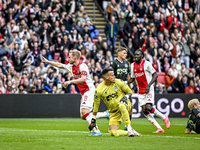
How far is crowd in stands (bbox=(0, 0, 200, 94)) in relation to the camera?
63.0ft

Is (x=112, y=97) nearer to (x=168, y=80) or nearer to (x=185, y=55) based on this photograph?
(x=168, y=80)

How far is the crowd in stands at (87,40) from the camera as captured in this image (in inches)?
755

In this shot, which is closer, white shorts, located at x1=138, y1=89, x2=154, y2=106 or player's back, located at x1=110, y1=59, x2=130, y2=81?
white shorts, located at x1=138, y1=89, x2=154, y2=106

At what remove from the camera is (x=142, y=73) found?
39.2 ft

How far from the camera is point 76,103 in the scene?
19141 mm

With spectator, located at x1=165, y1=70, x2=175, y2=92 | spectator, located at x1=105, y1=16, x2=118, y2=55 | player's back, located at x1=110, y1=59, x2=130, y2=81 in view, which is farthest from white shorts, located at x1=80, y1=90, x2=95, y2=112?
spectator, located at x1=105, y1=16, x2=118, y2=55

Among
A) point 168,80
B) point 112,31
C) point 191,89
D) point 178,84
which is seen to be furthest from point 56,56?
point 191,89

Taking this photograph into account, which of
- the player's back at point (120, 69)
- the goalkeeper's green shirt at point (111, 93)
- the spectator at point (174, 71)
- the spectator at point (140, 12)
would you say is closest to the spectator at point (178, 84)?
the spectator at point (174, 71)

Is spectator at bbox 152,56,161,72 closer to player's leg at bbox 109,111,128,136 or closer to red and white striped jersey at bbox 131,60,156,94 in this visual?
red and white striped jersey at bbox 131,60,156,94

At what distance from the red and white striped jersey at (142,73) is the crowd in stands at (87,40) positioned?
701 centimetres

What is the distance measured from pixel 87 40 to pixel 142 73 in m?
9.80

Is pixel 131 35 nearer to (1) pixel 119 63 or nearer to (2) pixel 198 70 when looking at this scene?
(2) pixel 198 70

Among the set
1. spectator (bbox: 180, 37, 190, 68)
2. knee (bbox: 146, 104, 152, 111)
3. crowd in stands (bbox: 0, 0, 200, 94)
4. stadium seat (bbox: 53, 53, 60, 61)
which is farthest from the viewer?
spectator (bbox: 180, 37, 190, 68)

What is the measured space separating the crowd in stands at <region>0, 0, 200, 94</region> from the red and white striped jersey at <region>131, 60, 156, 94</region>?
7014mm
